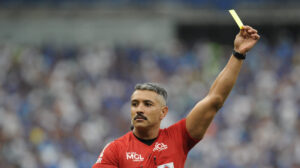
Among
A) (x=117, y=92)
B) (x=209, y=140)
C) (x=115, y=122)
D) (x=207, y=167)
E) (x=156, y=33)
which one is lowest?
(x=207, y=167)

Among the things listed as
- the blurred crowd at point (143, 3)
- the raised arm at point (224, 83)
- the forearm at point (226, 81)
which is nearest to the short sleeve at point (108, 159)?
the raised arm at point (224, 83)

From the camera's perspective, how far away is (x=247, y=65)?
17344mm

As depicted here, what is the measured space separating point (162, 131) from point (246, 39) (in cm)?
A: 106

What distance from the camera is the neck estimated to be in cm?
456

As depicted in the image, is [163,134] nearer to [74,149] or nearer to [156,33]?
[74,149]

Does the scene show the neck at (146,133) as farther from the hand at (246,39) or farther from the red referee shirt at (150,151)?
the hand at (246,39)

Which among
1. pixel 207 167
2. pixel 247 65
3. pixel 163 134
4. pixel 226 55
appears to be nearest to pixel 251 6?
pixel 226 55

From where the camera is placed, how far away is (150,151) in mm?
4477

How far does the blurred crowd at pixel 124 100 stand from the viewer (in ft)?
43.4

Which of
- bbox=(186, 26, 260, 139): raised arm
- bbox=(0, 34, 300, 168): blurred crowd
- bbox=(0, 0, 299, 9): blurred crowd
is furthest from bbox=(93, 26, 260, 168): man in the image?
bbox=(0, 0, 299, 9): blurred crowd

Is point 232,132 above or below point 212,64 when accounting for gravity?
below

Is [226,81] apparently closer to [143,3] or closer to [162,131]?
[162,131]

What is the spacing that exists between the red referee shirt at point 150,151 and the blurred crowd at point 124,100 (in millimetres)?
8049

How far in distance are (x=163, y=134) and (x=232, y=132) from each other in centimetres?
989
